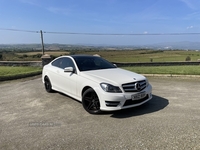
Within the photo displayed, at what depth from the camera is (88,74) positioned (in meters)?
4.88

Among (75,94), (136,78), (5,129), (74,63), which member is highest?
(74,63)

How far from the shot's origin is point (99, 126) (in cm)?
383

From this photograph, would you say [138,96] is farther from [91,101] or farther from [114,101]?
[91,101]

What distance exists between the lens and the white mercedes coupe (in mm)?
4254

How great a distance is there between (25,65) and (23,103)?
9.61m

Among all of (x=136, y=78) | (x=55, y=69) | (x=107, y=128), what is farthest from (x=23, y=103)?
(x=136, y=78)

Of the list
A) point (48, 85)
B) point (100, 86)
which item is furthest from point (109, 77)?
point (48, 85)

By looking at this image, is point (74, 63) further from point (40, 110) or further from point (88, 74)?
point (40, 110)

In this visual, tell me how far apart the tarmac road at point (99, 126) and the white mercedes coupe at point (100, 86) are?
32 centimetres

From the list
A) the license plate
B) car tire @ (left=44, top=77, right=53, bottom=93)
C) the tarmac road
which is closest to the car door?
the tarmac road

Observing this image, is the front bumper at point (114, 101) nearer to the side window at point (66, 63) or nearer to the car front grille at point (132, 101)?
the car front grille at point (132, 101)

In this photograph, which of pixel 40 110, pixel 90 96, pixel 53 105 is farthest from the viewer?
pixel 53 105

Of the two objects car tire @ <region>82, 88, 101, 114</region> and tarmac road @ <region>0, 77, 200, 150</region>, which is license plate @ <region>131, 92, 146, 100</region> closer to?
tarmac road @ <region>0, 77, 200, 150</region>

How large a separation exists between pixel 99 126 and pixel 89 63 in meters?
2.38
